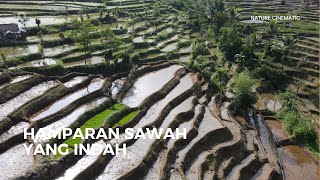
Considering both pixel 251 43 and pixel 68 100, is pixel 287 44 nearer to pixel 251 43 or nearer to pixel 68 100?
pixel 251 43

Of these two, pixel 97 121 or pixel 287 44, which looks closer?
pixel 97 121

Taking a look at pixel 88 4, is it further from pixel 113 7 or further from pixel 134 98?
pixel 134 98

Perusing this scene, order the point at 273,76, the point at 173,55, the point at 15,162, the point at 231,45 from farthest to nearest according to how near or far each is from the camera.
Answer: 1. the point at 231,45
2. the point at 273,76
3. the point at 173,55
4. the point at 15,162

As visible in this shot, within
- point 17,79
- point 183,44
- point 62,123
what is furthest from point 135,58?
point 62,123

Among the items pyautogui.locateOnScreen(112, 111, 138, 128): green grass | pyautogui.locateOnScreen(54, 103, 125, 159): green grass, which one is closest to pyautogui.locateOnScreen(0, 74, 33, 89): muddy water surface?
pyautogui.locateOnScreen(54, 103, 125, 159): green grass

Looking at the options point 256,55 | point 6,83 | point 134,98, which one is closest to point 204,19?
point 256,55

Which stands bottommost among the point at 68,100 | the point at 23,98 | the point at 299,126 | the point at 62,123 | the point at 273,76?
the point at 299,126

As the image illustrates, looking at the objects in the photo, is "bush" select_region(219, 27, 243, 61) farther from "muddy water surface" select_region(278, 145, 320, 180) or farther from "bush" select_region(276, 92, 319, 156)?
"muddy water surface" select_region(278, 145, 320, 180)

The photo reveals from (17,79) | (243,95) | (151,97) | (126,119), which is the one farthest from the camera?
(243,95)

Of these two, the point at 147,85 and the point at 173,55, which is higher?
the point at 173,55
